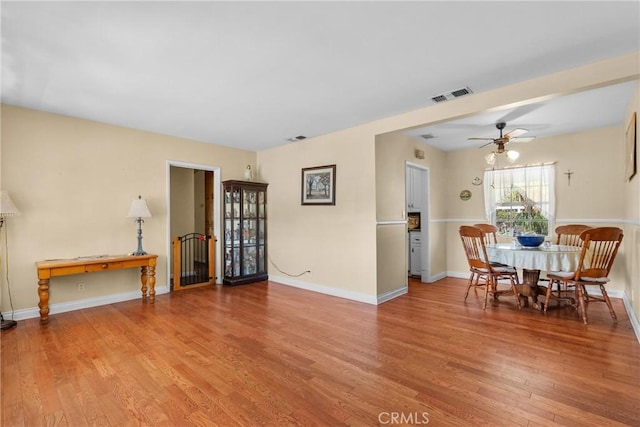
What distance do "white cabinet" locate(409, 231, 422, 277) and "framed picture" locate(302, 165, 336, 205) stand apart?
202 centimetres

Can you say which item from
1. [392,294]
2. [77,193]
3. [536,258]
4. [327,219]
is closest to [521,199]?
[536,258]

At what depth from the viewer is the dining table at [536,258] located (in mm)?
3447

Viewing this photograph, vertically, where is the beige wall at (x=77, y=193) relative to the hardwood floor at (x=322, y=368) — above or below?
above

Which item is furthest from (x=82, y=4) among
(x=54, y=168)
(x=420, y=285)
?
(x=420, y=285)

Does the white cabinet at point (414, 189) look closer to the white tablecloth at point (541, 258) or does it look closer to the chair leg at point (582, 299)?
the white tablecloth at point (541, 258)

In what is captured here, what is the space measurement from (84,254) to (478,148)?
6.67 metres

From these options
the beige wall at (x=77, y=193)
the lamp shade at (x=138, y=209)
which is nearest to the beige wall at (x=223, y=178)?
the beige wall at (x=77, y=193)

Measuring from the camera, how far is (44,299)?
3.43 m

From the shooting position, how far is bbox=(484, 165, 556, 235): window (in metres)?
5.09

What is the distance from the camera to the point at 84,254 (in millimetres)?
3996

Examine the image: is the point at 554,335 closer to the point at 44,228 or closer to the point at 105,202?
the point at 105,202

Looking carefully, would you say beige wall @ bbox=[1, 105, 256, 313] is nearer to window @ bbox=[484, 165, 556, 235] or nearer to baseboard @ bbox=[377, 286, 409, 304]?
baseboard @ bbox=[377, 286, 409, 304]

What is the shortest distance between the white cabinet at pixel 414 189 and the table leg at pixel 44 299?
5.53 metres

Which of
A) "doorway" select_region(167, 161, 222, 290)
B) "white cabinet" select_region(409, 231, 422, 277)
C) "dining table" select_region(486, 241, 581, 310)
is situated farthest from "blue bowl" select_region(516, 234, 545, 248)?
"doorway" select_region(167, 161, 222, 290)
